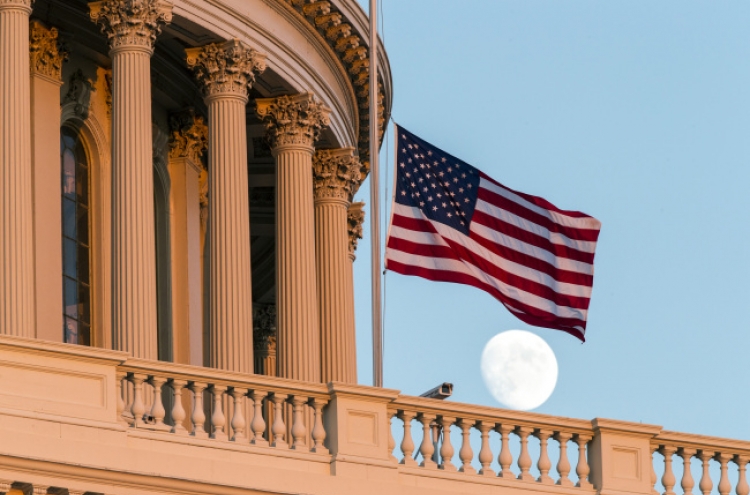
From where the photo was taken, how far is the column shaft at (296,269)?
5003 cm

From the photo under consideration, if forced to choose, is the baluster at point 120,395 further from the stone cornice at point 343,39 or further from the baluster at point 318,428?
the stone cornice at point 343,39

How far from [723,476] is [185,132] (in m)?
20.2

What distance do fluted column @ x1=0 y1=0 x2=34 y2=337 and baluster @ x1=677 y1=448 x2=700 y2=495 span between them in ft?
38.4

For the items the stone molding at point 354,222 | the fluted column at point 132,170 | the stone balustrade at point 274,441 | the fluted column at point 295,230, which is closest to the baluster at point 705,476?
the stone balustrade at point 274,441

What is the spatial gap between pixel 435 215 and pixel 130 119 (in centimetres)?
618

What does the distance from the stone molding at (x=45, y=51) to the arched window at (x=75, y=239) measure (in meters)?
2.10

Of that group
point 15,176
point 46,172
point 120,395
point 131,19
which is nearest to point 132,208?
point 15,176

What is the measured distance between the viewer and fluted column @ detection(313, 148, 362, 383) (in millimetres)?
55219

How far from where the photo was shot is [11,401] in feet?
107

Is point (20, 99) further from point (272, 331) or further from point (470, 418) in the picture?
point (272, 331)

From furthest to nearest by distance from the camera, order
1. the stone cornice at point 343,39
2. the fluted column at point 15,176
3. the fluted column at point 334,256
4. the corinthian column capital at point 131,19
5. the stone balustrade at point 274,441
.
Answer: the fluted column at point 334,256 < the stone cornice at point 343,39 < the corinthian column capital at point 131,19 < the fluted column at point 15,176 < the stone balustrade at point 274,441

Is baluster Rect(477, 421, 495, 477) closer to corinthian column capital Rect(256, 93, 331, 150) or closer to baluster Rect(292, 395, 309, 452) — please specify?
baluster Rect(292, 395, 309, 452)

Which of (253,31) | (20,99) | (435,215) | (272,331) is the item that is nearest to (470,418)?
(435,215)

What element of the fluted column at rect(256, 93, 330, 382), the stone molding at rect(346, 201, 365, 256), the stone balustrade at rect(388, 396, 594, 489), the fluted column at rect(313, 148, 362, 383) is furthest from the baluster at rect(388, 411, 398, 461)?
the stone molding at rect(346, 201, 365, 256)
